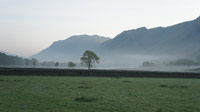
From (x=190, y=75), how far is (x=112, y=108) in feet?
128

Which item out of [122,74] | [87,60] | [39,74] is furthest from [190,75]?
[87,60]

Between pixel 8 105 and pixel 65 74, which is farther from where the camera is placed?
pixel 65 74

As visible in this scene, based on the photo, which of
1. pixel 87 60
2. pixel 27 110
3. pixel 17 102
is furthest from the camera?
pixel 87 60

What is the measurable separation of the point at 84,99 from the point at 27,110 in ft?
13.7

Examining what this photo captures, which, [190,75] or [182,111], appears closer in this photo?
[182,111]

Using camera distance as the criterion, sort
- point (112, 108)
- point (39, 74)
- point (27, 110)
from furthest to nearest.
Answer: point (39, 74)
point (112, 108)
point (27, 110)

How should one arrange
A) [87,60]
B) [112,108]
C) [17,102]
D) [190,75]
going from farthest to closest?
[87,60], [190,75], [17,102], [112,108]

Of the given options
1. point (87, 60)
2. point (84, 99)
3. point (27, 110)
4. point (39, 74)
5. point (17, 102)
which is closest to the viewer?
point (27, 110)

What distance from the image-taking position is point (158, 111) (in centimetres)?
1038

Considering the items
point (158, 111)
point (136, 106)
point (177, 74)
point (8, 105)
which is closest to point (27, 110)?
point (8, 105)

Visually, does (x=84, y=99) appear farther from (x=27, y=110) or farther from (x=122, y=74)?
(x=122, y=74)

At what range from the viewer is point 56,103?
11844mm

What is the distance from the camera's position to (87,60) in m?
96.8

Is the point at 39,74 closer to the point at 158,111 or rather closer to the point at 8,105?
the point at 8,105
